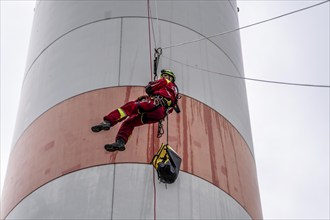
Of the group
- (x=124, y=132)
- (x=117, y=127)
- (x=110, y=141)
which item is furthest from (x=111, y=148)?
(x=117, y=127)

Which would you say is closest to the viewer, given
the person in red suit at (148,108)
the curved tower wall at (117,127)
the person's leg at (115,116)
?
the person's leg at (115,116)

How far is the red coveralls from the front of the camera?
1075 centimetres

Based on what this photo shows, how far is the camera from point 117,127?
11.5m

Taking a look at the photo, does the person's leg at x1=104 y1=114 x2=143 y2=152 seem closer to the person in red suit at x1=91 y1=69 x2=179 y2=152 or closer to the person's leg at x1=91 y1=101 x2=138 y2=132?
the person in red suit at x1=91 y1=69 x2=179 y2=152

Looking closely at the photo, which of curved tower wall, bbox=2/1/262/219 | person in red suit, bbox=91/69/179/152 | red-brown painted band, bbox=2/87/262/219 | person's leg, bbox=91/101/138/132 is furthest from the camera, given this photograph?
red-brown painted band, bbox=2/87/262/219

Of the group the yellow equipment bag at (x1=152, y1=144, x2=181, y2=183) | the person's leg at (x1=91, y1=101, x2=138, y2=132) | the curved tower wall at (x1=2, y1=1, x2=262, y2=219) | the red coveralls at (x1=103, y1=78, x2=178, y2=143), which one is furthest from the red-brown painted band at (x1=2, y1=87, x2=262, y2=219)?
the person's leg at (x1=91, y1=101, x2=138, y2=132)

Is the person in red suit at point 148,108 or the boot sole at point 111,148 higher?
the person in red suit at point 148,108

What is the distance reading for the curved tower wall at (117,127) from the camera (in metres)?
10.8

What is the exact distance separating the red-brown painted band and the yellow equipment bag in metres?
0.48

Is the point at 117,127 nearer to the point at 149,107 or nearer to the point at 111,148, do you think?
the point at 149,107

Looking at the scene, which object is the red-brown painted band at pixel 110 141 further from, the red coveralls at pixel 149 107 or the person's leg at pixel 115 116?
the person's leg at pixel 115 116

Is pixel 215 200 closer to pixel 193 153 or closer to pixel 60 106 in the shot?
pixel 193 153

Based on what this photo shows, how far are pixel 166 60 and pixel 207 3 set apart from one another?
2927mm

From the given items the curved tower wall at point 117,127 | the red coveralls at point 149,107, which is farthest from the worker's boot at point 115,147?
the curved tower wall at point 117,127
